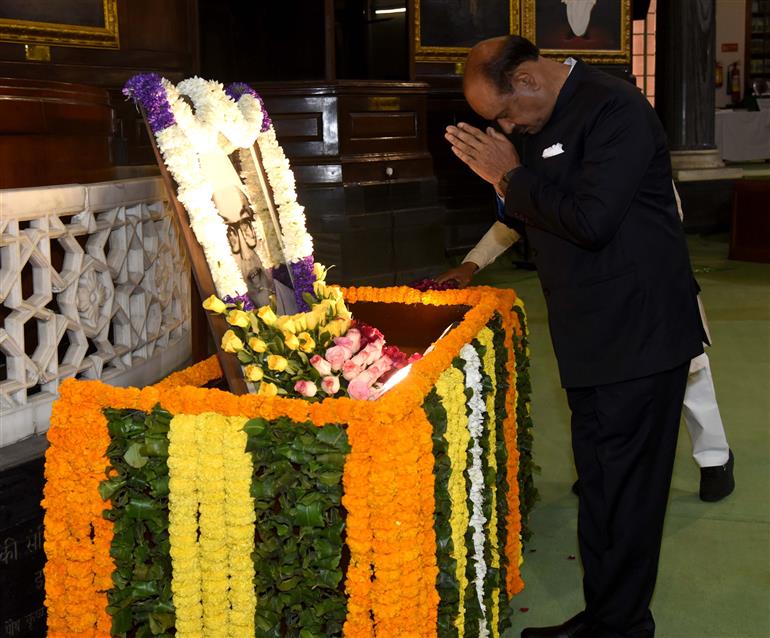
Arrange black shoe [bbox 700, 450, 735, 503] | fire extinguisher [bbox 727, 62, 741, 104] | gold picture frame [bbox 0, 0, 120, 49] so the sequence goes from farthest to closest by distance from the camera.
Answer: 1. fire extinguisher [bbox 727, 62, 741, 104]
2. gold picture frame [bbox 0, 0, 120, 49]
3. black shoe [bbox 700, 450, 735, 503]

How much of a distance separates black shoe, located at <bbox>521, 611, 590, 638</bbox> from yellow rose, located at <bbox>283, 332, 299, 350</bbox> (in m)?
1.13

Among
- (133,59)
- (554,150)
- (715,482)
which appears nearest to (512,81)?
(554,150)

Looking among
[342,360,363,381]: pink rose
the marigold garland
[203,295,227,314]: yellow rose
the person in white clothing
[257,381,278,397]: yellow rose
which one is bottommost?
the person in white clothing

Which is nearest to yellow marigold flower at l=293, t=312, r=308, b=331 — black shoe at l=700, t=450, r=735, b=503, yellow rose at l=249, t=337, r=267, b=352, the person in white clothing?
yellow rose at l=249, t=337, r=267, b=352

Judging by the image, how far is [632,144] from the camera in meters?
2.28

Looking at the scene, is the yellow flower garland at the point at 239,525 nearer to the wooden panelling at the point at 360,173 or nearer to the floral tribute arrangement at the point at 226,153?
the floral tribute arrangement at the point at 226,153

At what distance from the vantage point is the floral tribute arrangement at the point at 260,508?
1.94m

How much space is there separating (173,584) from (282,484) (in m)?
0.35

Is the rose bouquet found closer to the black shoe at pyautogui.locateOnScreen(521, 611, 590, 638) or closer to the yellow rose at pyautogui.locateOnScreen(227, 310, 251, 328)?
the yellow rose at pyautogui.locateOnScreen(227, 310, 251, 328)

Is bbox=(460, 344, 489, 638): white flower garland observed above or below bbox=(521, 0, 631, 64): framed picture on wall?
below

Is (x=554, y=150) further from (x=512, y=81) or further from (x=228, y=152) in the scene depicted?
(x=228, y=152)

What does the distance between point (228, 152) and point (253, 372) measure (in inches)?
26.0

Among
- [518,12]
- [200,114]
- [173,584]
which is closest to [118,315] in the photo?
[200,114]

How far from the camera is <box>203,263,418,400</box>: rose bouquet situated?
2264 mm
